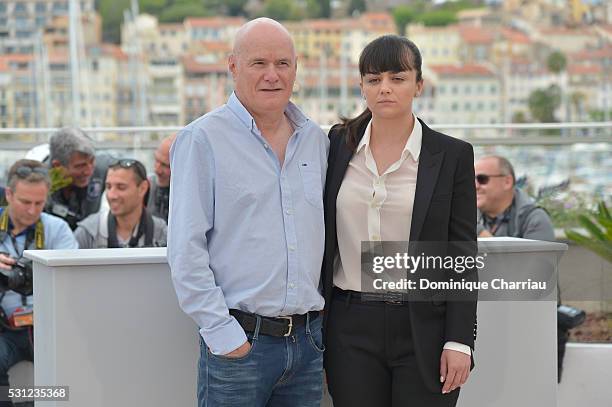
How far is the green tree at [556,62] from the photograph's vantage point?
263 feet

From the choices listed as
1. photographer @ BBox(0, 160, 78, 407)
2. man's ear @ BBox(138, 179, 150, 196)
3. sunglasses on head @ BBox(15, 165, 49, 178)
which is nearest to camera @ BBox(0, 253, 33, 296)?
photographer @ BBox(0, 160, 78, 407)

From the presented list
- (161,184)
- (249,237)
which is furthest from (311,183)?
(161,184)

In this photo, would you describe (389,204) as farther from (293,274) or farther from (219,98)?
(219,98)

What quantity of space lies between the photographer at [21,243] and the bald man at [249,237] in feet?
5.80

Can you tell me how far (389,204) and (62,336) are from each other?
39.3 inches

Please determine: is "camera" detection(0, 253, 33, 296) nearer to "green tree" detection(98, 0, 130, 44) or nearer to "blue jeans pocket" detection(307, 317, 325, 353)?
"blue jeans pocket" detection(307, 317, 325, 353)

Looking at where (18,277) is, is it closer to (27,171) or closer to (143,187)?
(27,171)

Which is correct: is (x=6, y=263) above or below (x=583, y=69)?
below

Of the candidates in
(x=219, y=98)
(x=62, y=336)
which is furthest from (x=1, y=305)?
(x=219, y=98)

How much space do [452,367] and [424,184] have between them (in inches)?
18.9

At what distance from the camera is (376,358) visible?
2.80m

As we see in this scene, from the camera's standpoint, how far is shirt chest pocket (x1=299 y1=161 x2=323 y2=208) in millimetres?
2779

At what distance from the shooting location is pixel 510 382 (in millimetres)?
3428

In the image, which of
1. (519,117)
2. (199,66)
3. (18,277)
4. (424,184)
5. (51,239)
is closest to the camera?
(424,184)
